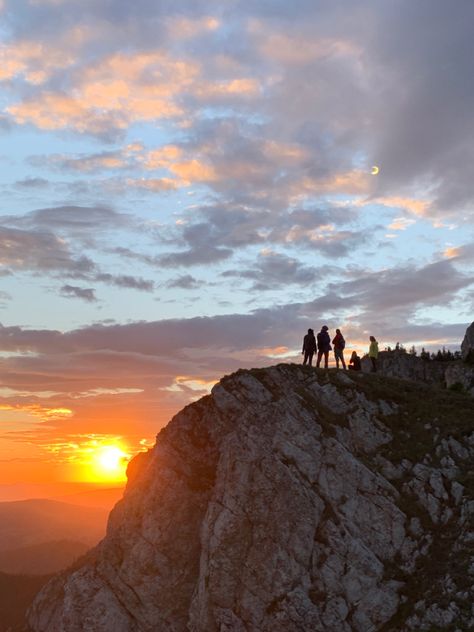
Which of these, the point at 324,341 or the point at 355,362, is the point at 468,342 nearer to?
the point at 355,362

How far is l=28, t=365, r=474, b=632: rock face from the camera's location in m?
30.4

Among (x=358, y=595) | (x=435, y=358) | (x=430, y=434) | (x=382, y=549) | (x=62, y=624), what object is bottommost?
(x=62, y=624)

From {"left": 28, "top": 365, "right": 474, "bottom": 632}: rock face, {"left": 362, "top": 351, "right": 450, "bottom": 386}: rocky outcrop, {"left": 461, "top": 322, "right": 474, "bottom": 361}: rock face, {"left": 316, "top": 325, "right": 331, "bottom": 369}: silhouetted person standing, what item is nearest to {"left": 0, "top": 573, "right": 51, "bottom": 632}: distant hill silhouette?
{"left": 362, "top": 351, "right": 450, "bottom": 386}: rocky outcrop

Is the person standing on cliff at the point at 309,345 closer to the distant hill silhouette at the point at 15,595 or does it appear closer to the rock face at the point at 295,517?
the rock face at the point at 295,517

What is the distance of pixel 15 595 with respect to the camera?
17125cm

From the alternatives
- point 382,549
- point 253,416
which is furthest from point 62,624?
point 382,549

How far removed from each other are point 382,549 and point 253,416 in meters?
11.0

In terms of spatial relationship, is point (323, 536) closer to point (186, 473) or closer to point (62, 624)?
point (186, 473)

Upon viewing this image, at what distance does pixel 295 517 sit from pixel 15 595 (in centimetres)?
17101

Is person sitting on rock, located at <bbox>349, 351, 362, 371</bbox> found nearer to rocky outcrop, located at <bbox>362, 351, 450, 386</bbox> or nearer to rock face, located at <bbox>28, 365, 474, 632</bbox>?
rock face, located at <bbox>28, 365, 474, 632</bbox>

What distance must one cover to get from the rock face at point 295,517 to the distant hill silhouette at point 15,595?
12534cm

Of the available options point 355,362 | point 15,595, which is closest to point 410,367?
point 355,362

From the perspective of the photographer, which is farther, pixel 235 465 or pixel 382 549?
pixel 235 465

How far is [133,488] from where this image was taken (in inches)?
1609
